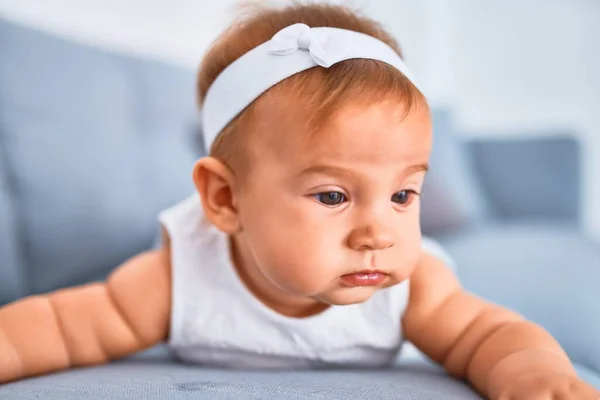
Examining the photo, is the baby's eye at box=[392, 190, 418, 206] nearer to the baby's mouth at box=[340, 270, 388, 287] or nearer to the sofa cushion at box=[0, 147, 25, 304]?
the baby's mouth at box=[340, 270, 388, 287]

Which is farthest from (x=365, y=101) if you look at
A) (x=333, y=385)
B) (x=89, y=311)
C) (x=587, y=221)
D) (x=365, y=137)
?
(x=587, y=221)

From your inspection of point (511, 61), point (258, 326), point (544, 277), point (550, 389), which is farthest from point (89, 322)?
Result: point (511, 61)

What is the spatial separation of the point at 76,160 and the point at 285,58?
0.65 m

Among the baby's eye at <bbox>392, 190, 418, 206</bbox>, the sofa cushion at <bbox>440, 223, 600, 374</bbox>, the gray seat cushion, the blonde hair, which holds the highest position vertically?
the blonde hair

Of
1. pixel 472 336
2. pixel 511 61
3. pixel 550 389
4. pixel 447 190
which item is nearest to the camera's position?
pixel 550 389

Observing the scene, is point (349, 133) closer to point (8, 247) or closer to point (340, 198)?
point (340, 198)

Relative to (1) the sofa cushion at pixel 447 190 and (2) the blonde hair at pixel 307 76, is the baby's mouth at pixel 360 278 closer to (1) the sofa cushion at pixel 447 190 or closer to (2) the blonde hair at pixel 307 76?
(2) the blonde hair at pixel 307 76

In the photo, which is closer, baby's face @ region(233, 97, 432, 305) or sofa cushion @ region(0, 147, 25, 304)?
baby's face @ region(233, 97, 432, 305)

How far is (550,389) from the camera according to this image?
29.3 inches

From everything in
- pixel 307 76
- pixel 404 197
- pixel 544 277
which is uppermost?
pixel 307 76

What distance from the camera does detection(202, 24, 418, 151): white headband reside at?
2.86 feet

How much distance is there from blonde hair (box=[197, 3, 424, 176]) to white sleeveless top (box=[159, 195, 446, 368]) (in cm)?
20

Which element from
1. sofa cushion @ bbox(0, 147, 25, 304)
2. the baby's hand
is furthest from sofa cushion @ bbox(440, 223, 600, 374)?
sofa cushion @ bbox(0, 147, 25, 304)

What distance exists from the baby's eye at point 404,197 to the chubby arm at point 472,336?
19cm
